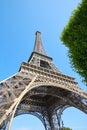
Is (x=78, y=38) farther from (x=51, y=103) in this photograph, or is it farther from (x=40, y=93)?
(x=51, y=103)

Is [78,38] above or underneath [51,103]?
underneath

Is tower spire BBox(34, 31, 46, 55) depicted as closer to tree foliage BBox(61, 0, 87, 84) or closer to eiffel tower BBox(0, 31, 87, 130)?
eiffel tower BBox(0, 31, 87, 130)

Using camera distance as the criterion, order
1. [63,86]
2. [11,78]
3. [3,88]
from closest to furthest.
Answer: [3,88] → [11,78] → [63,86]

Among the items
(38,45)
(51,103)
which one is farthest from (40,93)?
(38,45)

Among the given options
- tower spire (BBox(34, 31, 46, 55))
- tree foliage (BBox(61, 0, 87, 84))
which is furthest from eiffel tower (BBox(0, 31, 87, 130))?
tree foliage (BBox(61, 0, 87, 84))

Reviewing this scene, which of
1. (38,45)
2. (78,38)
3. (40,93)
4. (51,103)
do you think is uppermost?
(38,45)

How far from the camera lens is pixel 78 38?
8273 mm

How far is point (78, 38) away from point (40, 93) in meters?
15.5

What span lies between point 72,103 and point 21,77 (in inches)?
281

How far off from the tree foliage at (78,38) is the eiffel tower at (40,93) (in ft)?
23.5

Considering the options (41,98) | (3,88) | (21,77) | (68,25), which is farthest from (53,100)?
(68,25)

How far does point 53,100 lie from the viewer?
27.7 m

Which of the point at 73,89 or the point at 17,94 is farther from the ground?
the point at 73,89

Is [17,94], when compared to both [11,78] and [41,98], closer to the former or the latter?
[11,78]
